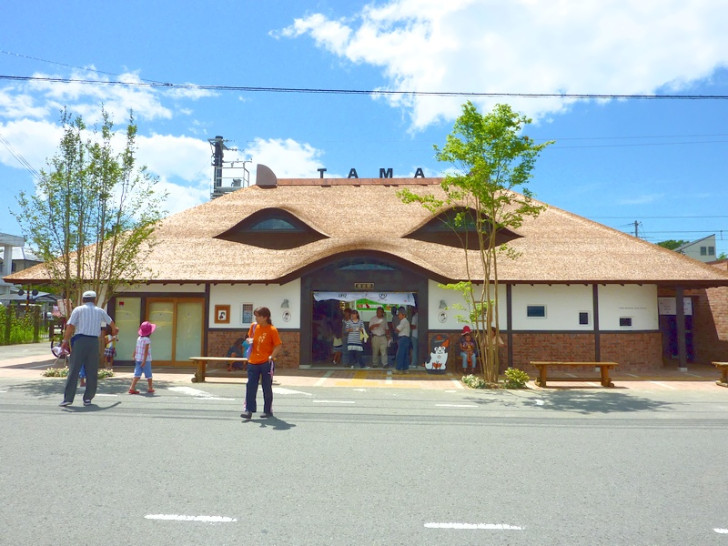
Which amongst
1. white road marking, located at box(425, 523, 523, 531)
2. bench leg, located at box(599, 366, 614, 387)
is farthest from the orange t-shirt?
bench leg, located at box(599, 366, 614, 387)

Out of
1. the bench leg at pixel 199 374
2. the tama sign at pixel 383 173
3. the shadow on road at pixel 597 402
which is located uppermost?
the tama sign at pixel 383 173

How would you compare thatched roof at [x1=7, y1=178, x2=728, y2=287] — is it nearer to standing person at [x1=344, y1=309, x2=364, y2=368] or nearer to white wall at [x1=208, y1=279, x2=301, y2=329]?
white wall at [x1=208, y1=279, x2=301, y2=329]

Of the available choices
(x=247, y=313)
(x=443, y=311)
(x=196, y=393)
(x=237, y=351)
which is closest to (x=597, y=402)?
(x=443, y=311)

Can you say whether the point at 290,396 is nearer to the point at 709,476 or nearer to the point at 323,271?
the point at 323,271

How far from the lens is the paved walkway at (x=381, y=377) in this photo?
12570mm

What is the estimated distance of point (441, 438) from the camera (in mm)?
6773

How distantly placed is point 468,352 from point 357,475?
9.95 metres

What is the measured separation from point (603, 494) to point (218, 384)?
9.32 meters

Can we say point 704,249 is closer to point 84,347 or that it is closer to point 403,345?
point 403,345

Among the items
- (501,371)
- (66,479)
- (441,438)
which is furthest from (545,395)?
(66,479)

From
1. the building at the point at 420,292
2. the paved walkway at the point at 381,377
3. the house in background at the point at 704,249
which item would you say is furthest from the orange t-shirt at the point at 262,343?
the house in background at the point at 704,249

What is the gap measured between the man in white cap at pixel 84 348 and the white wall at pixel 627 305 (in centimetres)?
1342

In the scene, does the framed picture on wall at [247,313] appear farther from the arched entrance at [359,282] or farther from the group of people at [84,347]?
the group of people at [84,347]

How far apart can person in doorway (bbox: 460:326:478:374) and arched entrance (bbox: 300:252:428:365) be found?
131cm
